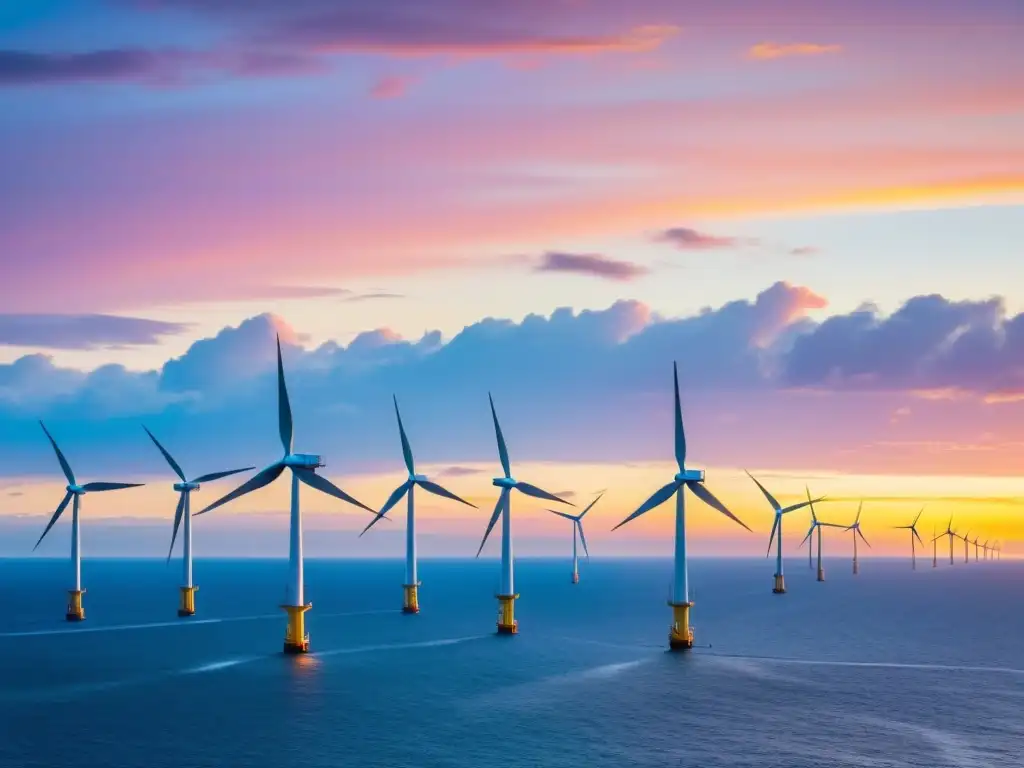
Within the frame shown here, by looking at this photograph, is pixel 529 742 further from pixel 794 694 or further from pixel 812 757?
pixel 794 694

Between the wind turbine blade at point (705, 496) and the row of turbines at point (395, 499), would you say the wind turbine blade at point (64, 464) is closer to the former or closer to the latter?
the row of turbines at point (395, 499)

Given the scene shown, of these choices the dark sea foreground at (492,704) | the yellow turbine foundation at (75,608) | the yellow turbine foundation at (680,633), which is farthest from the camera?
the yellow turbine foundation at (75,608)

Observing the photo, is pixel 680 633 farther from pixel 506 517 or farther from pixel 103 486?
pixel 103 486

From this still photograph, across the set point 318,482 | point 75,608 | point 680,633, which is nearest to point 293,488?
point 318,482

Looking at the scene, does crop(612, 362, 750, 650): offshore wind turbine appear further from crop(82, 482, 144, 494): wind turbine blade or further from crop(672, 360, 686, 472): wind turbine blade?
crop(82, 482, 144, 494): wind turbine blade

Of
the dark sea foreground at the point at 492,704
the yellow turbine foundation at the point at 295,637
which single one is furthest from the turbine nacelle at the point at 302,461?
the dark sea foreground at the point at 492,704

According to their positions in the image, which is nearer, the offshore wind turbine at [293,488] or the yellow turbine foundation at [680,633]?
the offshore wind turbine at [293,488]
